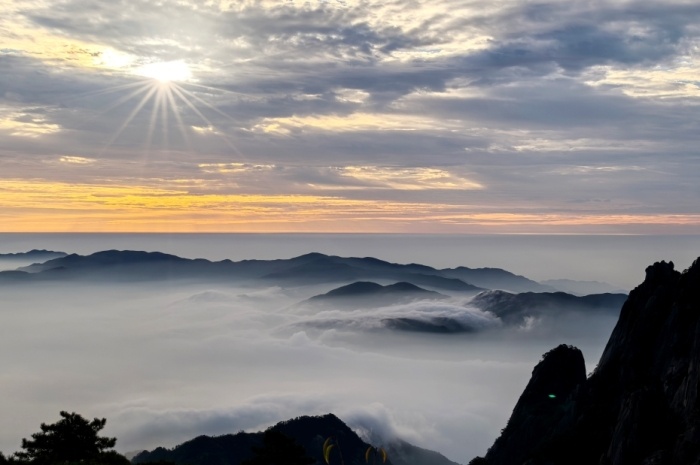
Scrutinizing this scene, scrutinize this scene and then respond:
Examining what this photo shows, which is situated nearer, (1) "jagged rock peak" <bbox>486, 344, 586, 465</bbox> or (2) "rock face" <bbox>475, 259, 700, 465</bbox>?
(2) "rock face" <bbox>475, 259, 700, 465</bbox>

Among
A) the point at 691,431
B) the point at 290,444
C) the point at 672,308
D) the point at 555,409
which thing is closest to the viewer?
the point at 691,431

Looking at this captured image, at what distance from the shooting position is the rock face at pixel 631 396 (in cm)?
6425

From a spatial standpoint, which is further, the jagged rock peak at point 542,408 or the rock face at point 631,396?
the jagged rock peak at point 542,408

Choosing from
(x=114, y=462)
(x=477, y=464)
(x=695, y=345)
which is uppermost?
(x=695, y=345)

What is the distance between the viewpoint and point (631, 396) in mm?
67188

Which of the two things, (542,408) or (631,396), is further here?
(542,408)

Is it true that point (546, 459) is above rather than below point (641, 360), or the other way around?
below

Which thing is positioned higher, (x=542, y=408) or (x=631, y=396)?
(x=631, y=396)

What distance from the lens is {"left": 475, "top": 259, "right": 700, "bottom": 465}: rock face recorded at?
64.2 m

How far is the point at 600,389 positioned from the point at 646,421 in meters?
36.3

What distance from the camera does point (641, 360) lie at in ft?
319

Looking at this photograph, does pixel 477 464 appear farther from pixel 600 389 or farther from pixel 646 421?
pixel 646 421

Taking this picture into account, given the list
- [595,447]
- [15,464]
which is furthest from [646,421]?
[15,464]

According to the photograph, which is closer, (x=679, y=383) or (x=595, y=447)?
(x=679, y=383)
